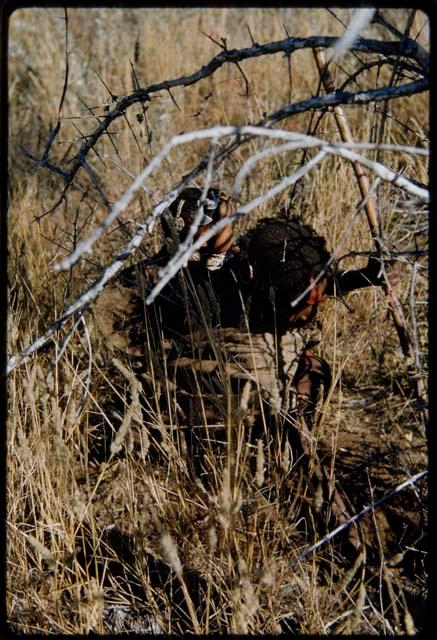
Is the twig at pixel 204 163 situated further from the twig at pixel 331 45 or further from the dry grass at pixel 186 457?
the dry grass at pixel 186 457

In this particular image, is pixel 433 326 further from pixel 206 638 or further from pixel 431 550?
pixel 206 638

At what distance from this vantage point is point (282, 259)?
5.82ft

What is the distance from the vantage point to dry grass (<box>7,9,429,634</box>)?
1.55m

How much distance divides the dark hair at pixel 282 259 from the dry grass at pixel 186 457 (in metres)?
0.12

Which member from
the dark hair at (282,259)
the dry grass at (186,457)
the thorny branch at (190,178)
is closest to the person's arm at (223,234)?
the dark hair at (282,259)

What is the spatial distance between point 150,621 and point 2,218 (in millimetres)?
1157

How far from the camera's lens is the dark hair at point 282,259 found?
5.90 ft

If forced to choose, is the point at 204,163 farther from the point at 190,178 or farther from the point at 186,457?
the point at 186,457

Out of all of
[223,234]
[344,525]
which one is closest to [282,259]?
[223,234]

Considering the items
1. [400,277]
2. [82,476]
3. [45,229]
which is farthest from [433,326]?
[45,229]

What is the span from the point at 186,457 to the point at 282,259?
0.57 m

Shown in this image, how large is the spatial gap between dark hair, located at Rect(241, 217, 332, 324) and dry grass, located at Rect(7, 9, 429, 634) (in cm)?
12

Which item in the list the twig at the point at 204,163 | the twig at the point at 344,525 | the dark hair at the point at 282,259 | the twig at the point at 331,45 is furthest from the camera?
the dark hair at the point at 282,259

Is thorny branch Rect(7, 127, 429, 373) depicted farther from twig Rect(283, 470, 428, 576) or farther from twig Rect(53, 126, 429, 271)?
twig Rect(283, 470, 428, 576)
